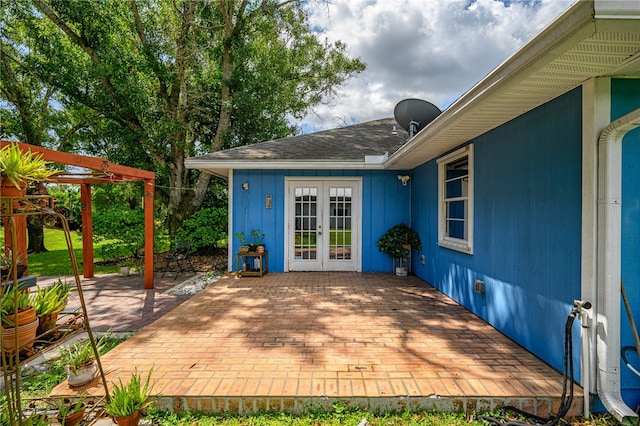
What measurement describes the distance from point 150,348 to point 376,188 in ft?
17.0

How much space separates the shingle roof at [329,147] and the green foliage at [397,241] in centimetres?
173

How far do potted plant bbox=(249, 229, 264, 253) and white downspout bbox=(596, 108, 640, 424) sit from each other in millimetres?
5407

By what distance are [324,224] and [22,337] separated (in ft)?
18.3

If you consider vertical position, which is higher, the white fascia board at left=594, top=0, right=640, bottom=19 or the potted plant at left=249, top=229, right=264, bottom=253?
the white fascia board at left=594, top=0, right=640, bottom=19

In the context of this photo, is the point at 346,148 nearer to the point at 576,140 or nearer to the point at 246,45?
the point at 576,140

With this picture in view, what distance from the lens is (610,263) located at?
2.24 m

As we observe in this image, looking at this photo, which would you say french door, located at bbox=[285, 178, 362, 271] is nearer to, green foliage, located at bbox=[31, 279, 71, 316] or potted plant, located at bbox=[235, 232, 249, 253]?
potted plant, located at bbox=[235, 232, 249, 253]

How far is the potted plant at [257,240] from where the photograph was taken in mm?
6535

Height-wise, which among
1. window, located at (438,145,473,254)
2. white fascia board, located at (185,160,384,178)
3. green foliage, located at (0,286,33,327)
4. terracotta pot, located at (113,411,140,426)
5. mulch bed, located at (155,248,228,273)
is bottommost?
mulch bed, located at (155,248,228,273)

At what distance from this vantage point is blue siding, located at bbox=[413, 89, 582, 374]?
254 cm

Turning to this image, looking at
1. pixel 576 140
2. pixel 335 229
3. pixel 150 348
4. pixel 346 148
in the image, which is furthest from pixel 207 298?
pixel 576 140

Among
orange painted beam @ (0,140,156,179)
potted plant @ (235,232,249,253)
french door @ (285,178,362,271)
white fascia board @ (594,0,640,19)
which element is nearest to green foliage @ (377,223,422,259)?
french door @ (285,178,362,271)

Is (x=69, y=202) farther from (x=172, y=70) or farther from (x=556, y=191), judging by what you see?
(x=556, y=191)

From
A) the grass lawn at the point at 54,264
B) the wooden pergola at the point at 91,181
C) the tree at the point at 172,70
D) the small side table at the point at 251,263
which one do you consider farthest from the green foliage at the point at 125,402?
the tree at the point at 172,70
